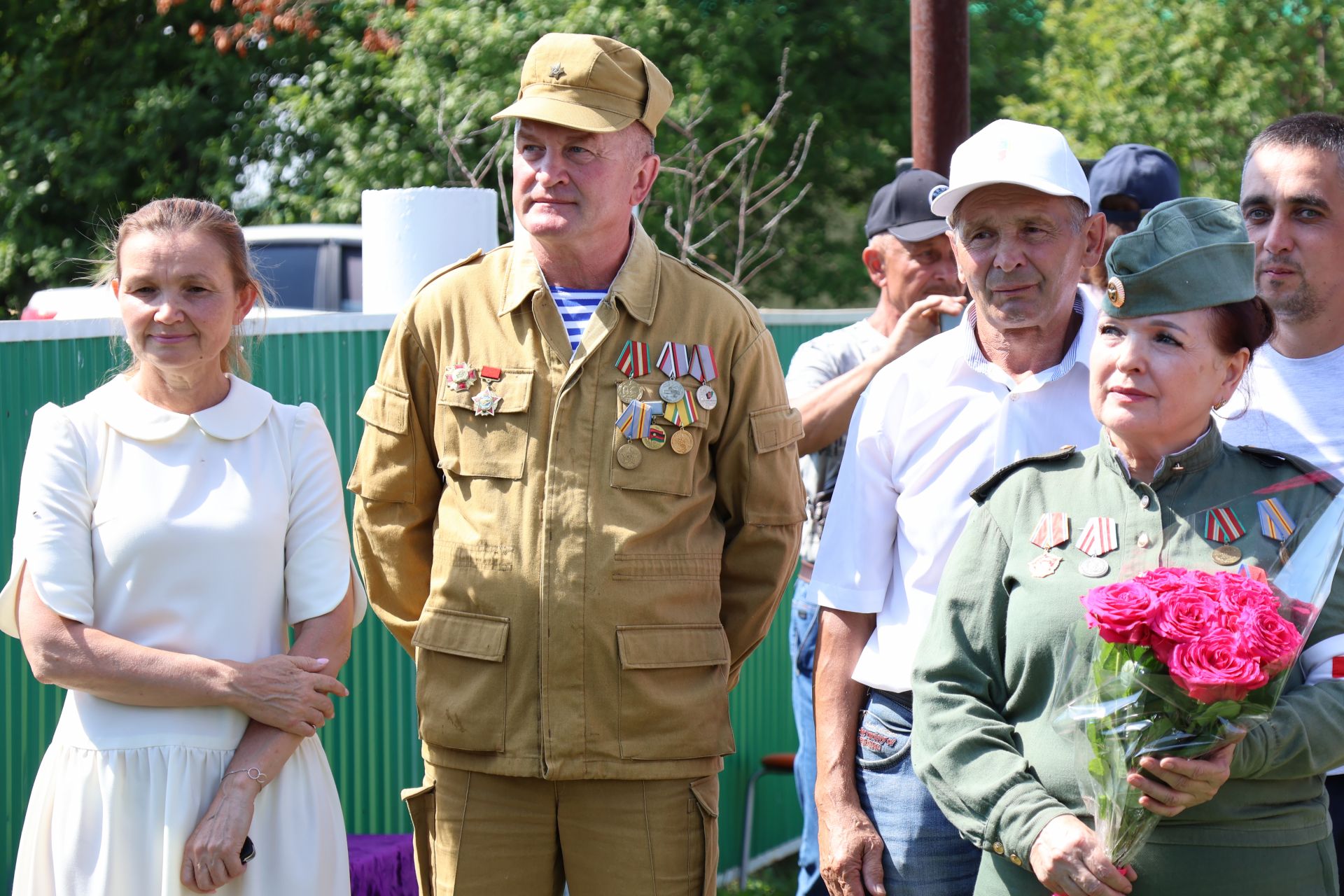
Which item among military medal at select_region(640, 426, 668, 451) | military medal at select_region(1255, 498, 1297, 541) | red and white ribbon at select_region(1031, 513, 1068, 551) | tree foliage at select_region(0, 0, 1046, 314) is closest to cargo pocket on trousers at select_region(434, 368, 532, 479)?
military medal at select_region(640, 426, 668, 451)

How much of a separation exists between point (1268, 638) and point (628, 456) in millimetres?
1287

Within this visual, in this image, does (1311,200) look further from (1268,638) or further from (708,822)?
(708,822)

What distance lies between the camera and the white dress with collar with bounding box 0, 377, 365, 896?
9.51 ft

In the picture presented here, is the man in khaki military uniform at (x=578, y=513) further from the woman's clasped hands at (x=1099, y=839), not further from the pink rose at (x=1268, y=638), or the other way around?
the pink rose at (x=1268, y=638)

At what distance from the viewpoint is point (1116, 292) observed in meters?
2.53

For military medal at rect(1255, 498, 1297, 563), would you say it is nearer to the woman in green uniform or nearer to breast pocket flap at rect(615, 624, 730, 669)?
the woman in green uniform

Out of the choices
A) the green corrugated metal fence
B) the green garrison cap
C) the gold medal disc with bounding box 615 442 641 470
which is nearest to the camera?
the green garrison cap

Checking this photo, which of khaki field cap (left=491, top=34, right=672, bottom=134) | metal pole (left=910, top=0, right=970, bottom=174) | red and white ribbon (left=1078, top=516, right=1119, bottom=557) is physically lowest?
red and white ribbon (left=1078, top=516, right=1119, bottom=557)

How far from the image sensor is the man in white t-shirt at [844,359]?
164 inches

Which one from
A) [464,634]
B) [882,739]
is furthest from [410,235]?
[882,739]

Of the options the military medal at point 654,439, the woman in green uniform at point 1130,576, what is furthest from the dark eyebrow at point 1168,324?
the military medal at point 654,439

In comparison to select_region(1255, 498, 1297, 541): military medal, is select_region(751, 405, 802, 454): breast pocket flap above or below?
above

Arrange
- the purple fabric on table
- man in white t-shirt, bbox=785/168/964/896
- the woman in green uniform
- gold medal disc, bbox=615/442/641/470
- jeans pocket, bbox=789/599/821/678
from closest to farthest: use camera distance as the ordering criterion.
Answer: the woman in green uniform, gold medal disc, bbox=615/442/641/470, the purple fabric on table, man in white t-shirt, bbox=785/168/964/896, jeans pocket, bbox=789/599/821/678

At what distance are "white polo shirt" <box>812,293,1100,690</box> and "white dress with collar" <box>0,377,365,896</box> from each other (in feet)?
3.67
